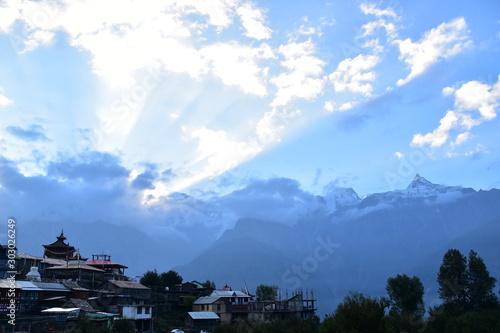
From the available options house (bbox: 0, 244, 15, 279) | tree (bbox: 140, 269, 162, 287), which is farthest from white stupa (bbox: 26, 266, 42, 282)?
tree (bbox: 140, 269, 162, 287)

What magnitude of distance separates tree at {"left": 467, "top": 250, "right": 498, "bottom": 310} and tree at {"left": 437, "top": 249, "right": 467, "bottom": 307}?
1162mm

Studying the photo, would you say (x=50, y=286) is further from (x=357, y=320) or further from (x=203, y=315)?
(x=357, y=320)

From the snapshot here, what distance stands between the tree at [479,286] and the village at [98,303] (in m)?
36.3

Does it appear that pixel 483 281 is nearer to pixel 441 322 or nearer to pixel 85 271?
pixel 441 322

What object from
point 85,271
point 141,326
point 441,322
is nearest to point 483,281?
point 441,322

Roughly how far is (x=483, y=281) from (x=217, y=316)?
5612 cm

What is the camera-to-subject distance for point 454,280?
3285 inches

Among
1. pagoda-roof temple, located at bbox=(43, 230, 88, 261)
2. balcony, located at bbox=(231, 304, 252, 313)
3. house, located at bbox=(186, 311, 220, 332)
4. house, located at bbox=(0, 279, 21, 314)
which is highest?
pagoda-roof temple, located at bbox=(43, 230, 88, 261)

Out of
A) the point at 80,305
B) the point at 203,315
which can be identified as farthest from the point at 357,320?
the point at 203,315

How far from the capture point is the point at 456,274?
84625 millimetres

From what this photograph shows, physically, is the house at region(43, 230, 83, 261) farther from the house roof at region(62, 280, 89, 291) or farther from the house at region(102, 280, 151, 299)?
the house roof at region(62, 280, 89, 291)

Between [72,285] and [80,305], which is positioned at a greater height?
[72,285]

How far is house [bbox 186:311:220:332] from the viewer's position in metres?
82.2

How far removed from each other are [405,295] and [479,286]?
15693 mm
